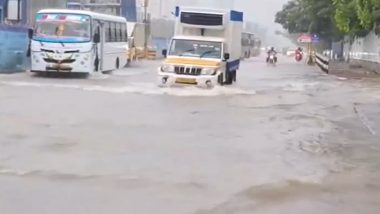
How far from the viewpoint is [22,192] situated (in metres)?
8.38

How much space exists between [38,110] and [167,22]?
65.4 m

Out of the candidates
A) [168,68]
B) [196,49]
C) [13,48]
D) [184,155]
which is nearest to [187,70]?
[168,68]

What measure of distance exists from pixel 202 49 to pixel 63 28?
6.07 meters

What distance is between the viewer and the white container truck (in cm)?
2442

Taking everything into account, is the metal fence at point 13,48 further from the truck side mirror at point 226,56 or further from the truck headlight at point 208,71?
the truck headlight at point 208,71

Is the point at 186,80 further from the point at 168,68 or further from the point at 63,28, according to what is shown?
the point at 63,28

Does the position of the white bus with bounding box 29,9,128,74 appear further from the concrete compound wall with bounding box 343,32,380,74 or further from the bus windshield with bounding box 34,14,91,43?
the concrete compound wall with bounding box 343,32,380,74

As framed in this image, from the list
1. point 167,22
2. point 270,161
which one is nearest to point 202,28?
point 270,161

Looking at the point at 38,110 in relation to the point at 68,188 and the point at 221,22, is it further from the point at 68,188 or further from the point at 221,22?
the point at 221,22

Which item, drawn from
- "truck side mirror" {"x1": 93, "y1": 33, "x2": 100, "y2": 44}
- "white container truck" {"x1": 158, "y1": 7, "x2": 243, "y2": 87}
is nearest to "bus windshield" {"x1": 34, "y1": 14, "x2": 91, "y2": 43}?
"truck side mirror" {"x1": 93, "y1": 33, "x2": 100, "y2": 44}

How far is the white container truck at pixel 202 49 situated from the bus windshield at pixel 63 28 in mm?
3526

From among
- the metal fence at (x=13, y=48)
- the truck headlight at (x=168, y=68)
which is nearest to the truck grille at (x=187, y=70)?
the truck headlight at (x=168, y=68)

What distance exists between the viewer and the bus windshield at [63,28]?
28688mm

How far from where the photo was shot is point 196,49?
25.6 metres
